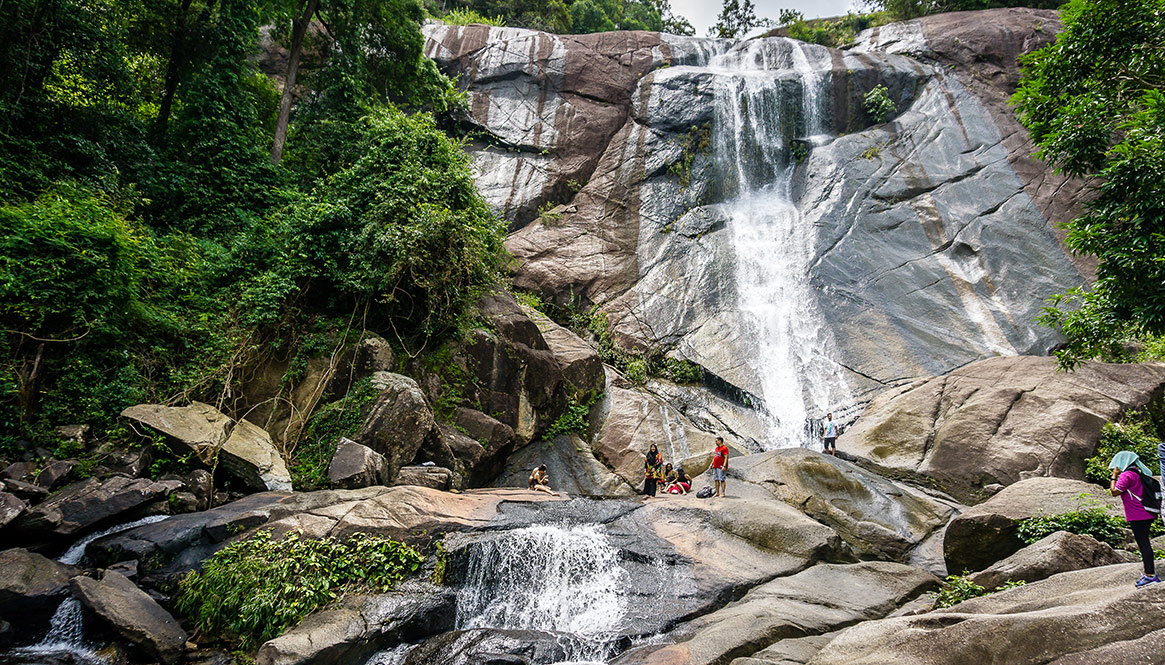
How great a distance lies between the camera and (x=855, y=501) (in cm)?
1214

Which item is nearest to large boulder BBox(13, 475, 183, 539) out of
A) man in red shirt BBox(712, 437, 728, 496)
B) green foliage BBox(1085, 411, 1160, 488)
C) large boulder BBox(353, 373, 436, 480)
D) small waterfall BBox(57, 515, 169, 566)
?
small waterfall BBox(57, 515, 169, 566)

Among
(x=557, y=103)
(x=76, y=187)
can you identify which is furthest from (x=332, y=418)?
(x=557, y=103)

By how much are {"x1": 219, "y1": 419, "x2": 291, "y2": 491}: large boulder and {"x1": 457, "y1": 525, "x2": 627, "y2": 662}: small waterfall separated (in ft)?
13.3

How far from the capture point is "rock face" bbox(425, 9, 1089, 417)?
19594 mm

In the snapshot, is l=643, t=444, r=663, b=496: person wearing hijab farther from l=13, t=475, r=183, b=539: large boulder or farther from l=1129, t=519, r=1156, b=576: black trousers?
l=13, t=475, r=183, b=539: large boulder

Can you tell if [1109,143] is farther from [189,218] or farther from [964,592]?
[189,218]

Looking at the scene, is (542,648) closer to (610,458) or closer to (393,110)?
(610,458)

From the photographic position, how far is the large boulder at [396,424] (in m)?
11.0

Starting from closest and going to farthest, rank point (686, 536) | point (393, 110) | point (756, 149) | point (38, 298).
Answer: point (38, 298), point (686, 536), point (393, 110), point (756, 149)

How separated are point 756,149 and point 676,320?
422 inches

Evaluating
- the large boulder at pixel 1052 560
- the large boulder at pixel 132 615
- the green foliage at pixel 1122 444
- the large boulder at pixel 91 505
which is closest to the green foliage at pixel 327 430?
the large boulder at pixel 91 505

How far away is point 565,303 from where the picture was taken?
21.7 metres

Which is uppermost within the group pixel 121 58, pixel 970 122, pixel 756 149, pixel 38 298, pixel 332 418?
pixel 970 122

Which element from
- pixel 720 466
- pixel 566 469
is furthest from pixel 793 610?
pixel 566 469
